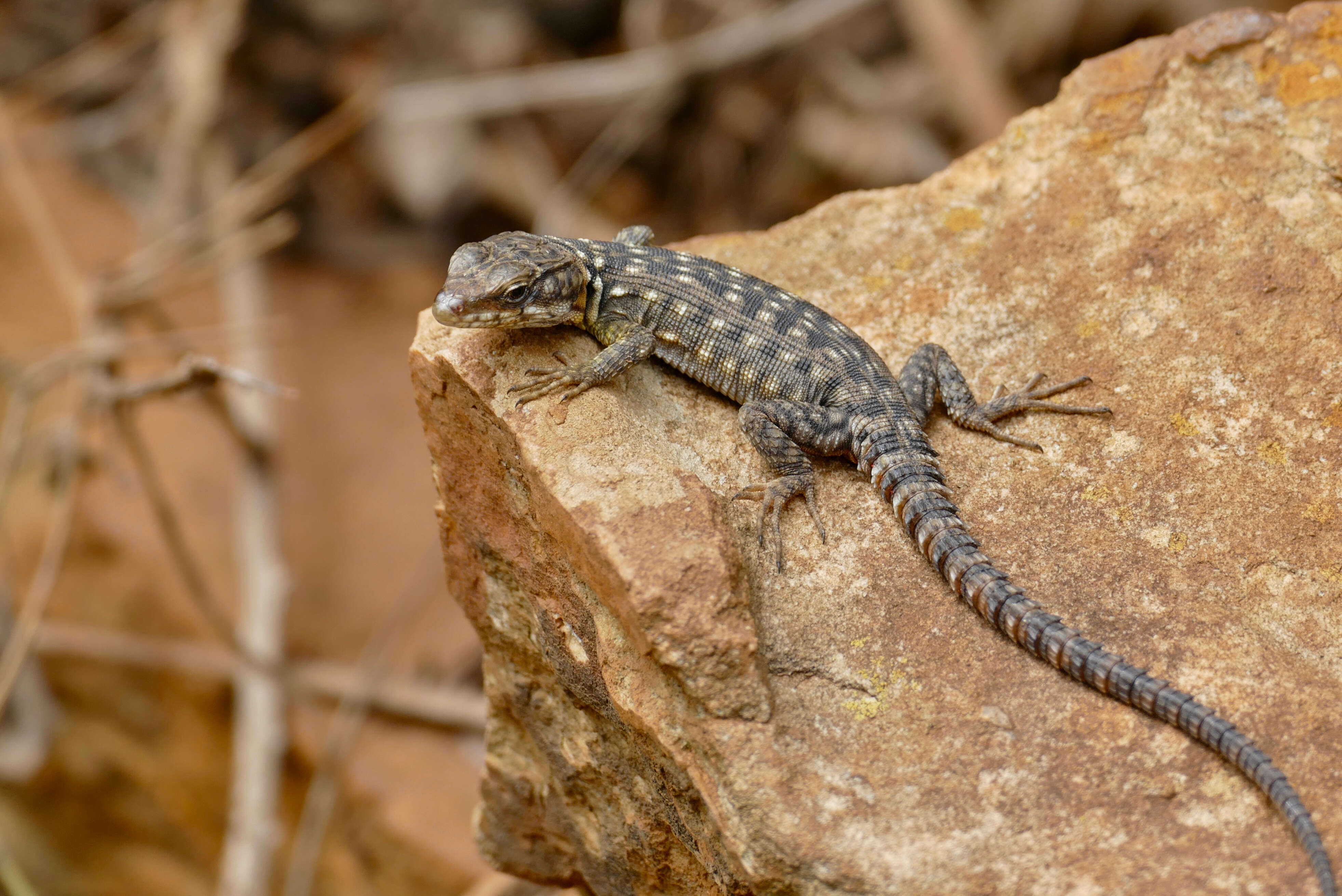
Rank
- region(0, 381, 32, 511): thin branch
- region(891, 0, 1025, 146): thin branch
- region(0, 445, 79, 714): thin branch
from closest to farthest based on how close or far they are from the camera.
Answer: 1. region(0, 445, 79, 714): thin branch
2. region(0, 381, 32, 511): thin branch
3. region(891, 0, 1025, 146): thin branch

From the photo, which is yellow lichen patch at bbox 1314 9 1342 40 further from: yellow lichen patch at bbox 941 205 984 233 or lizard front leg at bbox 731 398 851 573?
lizard front leg at bbox 731 398 851 573

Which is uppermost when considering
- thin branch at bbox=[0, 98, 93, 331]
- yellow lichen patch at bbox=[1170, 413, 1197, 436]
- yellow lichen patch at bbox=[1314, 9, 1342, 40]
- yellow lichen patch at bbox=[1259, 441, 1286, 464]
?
thin branch at bbox=[0, 98, 93, 331]

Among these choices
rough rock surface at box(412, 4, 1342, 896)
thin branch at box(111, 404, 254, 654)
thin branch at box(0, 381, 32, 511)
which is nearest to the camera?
rough rock surface at box(412, 4, 1342, 896)

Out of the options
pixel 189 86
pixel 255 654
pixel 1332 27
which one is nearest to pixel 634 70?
pixel 189 86

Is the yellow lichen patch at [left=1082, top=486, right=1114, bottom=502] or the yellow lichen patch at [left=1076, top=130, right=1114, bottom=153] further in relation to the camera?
the yellow lichen patch at [left=1076, top=130, right=1114, bottom=153]

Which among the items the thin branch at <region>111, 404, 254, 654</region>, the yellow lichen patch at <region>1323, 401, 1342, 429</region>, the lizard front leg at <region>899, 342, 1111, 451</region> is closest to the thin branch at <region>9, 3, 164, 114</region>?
the thin branch at <region>111, 404, 254, 654</region>

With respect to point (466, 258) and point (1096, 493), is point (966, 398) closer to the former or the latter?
point (1096, 493)
